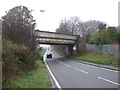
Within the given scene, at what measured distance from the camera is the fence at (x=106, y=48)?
33.8m

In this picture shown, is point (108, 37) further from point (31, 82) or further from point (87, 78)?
point (31, 82)

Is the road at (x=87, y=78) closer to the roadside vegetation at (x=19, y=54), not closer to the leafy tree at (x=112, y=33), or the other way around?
the roadside vegetation at (x=19, y=54)

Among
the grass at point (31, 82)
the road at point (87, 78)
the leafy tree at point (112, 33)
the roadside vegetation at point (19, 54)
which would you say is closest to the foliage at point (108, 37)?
the leafy tree at point (112, 33)

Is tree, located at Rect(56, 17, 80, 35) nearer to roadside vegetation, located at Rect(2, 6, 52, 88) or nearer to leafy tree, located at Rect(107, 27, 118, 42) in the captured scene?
leafy tree, located at Rect(107, 27, 118, 42)

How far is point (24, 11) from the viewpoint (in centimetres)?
2533

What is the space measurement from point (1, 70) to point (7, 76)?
69 centimetres

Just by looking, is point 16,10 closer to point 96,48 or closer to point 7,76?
point 7,76

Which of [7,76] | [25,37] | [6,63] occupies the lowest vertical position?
[7,76]

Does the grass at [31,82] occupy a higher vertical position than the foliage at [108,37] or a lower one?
lower

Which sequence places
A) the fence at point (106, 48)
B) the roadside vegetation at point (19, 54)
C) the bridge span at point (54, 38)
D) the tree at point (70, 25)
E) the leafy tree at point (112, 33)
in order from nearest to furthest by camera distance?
the roadside vegetation at point (19, 54), the fence at point (106, 48), the leafy tree at point (112, 33), the bridge span at point (54, 38), the tree at point (70, 25)

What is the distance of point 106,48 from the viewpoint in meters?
39.2

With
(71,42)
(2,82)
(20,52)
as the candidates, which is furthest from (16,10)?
(71,42)

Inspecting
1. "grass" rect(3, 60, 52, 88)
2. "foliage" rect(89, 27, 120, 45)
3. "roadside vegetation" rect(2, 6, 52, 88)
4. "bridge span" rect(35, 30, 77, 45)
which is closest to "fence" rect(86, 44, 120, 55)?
"foliage" rect(89, 27, 120, 45)

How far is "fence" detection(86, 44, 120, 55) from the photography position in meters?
33.8
